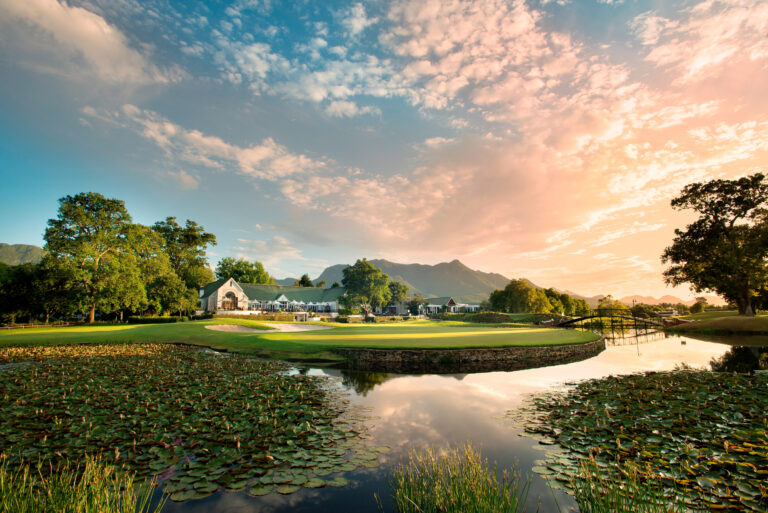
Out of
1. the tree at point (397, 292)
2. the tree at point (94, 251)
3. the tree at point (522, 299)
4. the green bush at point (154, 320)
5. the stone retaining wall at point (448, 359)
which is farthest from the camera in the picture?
the tree at point (397, 292)

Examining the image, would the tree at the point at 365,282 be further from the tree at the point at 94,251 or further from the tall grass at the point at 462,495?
the tall grass at the point at 462,495

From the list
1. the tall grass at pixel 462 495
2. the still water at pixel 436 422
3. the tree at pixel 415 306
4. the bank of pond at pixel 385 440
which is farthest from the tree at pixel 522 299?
the tall grass at pixel 462 495

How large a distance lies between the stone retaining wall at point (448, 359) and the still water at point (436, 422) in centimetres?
139

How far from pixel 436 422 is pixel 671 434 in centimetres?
498

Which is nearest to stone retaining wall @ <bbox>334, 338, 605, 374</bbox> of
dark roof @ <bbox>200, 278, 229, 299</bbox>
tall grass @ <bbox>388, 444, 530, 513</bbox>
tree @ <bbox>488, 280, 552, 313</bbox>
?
tall grass @ <bbox>388, 444, 530, 513</bbox>

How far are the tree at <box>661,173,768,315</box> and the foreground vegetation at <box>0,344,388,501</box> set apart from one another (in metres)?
49.0

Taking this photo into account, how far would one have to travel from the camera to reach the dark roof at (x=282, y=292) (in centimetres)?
7012

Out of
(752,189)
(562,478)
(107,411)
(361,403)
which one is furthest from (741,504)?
(752,189)

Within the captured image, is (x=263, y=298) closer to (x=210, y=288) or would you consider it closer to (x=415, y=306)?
(x=210, y=288)

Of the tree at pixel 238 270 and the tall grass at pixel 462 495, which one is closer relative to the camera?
the tall grass at pixel 462 495

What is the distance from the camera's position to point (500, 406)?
10.4 metres

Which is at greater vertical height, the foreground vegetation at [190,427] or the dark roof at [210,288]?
the dark roof at [210,288]

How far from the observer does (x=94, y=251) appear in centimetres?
4159

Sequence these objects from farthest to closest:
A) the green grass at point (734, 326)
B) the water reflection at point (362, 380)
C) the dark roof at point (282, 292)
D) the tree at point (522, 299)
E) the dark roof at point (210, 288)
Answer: the tree at point (522, 299) < the dark roof at point (282, 292) < the dark roof at point (210, 288) < the green grass at point (734, 326) < the water reflection at point (362, 380)
